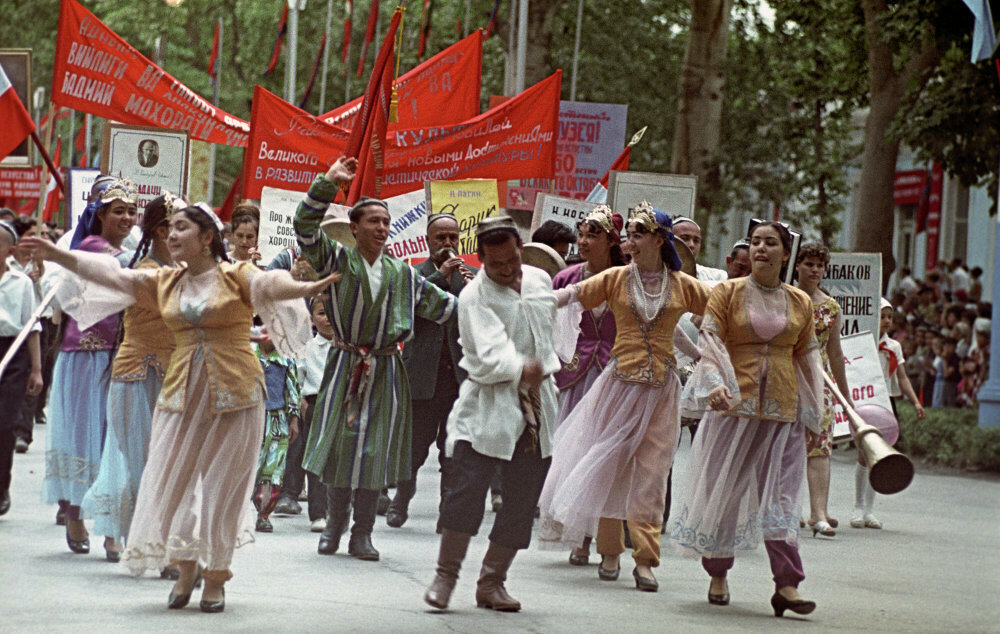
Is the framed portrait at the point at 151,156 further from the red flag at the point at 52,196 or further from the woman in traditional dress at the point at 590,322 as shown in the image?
the red flag at the point at 52,196

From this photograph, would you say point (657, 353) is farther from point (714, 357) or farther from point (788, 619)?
point (788, 619)

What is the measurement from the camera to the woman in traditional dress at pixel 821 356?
9.79 m

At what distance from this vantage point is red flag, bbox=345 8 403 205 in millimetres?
11156

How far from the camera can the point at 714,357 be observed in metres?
8.44

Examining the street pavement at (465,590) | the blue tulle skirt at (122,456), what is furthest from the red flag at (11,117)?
the blue tulle skirt at (122,456)

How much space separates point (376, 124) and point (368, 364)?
2964mm

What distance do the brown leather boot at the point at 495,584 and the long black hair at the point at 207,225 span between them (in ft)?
5.96

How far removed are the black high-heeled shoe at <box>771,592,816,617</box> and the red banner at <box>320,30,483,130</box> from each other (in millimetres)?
8202

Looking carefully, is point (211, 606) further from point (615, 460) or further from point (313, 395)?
point (313, 395)

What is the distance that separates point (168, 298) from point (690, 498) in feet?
9.11

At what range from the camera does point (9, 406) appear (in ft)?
35.4

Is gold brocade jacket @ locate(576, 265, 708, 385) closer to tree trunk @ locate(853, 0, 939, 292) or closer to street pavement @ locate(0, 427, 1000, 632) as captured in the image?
street pavement @ locate(0, 427, 1000, 632)

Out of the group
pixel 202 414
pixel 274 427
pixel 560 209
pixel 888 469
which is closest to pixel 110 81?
pixel 560 209

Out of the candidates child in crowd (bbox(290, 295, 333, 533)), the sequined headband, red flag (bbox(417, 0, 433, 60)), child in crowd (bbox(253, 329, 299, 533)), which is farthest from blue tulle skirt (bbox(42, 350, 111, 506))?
red flag (bbox(417, 0, 433, 60))
